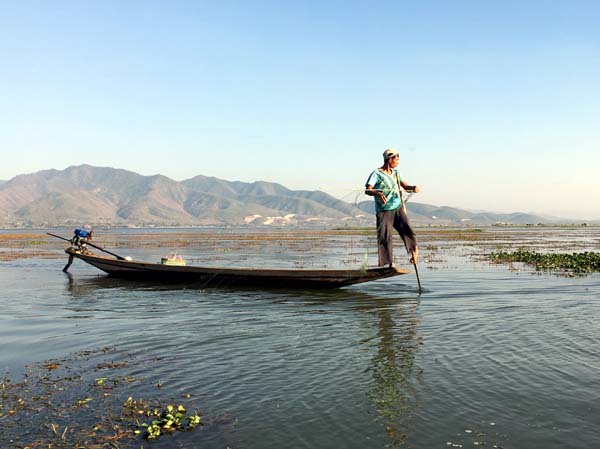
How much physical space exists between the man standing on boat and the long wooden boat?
41.4 inches

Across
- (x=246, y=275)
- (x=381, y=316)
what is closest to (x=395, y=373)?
(x=381, y=316)

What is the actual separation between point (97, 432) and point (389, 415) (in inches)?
148

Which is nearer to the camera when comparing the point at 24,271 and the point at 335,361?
the point at 335,361

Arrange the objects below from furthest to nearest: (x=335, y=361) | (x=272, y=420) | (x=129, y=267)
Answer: (x=129, y=267), (x=335, y=361), (x=272, y=420)

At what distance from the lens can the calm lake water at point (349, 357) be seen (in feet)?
20.1

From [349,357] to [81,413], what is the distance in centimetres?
483

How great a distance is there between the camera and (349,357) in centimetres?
945

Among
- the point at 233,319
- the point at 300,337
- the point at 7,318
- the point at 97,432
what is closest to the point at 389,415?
the point at 97,432

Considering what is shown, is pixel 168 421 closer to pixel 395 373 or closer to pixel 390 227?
pixel 395 373

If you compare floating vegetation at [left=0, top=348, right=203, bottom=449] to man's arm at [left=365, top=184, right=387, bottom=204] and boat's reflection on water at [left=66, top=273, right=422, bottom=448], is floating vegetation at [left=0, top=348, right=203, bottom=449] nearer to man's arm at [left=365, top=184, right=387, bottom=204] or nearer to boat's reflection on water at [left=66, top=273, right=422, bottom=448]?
boat's reflection on water at [left=66, top=273, right=422, bottom=448]

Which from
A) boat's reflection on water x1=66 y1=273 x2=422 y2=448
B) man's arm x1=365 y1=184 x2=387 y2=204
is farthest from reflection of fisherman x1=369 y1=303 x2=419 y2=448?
man's arm x1=365 y1=184 x2=387 y2=204

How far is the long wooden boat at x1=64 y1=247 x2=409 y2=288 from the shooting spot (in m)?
17.7

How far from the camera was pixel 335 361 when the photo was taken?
30.0 feet

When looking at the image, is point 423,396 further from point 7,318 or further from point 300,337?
point 7,318
